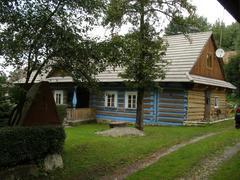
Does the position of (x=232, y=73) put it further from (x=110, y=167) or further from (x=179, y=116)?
(x=110, y=167)

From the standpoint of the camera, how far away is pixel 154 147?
411 inches

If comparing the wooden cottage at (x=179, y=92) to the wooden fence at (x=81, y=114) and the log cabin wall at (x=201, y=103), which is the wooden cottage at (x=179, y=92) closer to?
the log cabin wall at (x=201, y=103)

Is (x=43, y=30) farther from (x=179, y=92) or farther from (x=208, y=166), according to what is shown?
(x=179, y=92)

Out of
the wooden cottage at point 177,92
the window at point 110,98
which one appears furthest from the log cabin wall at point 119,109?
the window at point 110,98

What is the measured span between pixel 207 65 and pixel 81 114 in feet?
33.2

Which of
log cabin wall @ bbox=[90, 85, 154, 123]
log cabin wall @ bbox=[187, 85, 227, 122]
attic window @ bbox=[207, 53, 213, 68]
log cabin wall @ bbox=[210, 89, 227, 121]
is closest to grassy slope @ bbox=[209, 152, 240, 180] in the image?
log cabin wall @ bbox=[187, 85, 227, 122]

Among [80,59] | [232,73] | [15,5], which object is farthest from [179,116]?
[232,73]

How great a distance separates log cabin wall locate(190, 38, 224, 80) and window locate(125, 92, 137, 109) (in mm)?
4364

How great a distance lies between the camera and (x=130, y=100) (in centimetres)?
2017

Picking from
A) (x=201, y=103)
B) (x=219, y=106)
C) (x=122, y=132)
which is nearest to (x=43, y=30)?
(x=122, y=132)

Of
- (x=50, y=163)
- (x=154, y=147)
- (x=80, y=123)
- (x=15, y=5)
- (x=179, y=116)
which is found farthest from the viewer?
(x=80, y=123)

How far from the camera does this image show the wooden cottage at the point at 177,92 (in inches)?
Result: 714

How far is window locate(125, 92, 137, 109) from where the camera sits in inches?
787

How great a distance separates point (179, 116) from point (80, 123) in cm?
696
